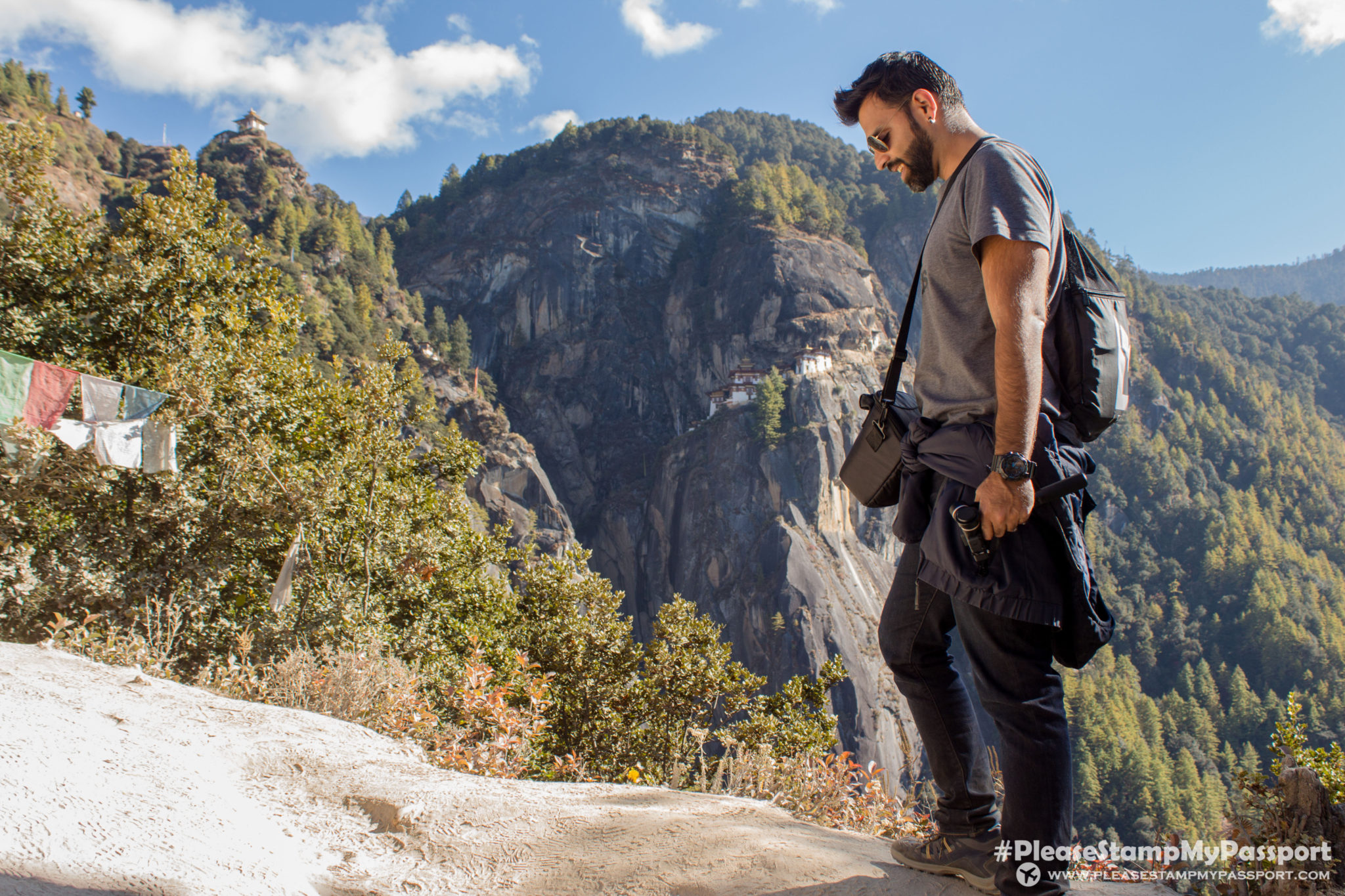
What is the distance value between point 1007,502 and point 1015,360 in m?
0.30

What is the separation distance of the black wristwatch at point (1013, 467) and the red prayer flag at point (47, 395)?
815 cm

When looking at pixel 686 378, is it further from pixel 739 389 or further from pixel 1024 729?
pixel 1024 729

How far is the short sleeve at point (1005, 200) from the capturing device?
5.24 ft

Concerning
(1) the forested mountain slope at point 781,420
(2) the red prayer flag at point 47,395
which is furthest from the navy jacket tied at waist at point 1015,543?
(1) the forested mountain slope at point 781,420

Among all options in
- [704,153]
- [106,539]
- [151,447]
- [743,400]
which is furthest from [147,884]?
[704,153]

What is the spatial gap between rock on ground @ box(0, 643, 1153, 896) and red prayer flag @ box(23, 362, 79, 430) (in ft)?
16.8

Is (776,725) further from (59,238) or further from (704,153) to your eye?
(704,153)

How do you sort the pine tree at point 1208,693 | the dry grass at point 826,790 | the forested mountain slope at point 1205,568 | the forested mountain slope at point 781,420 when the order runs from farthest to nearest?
the pine tree at point 1208,693
the forested mountain slope at point 1205,568
the forested mountain slope at point 781,420
the dry grass at point 826,790

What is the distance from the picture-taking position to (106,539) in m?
7.25

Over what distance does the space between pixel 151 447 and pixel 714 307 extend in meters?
67.2

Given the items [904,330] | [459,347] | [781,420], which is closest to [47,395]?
[904,330]

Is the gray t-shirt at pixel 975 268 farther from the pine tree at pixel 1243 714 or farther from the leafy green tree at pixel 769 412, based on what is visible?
the pine tree at pixel 1243 714

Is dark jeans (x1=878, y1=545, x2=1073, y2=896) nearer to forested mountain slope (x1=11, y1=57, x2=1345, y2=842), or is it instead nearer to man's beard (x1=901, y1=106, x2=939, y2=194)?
Answer: man's beard (x1=901, y1=106, x2=939, y2=194)

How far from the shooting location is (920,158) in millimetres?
1944
